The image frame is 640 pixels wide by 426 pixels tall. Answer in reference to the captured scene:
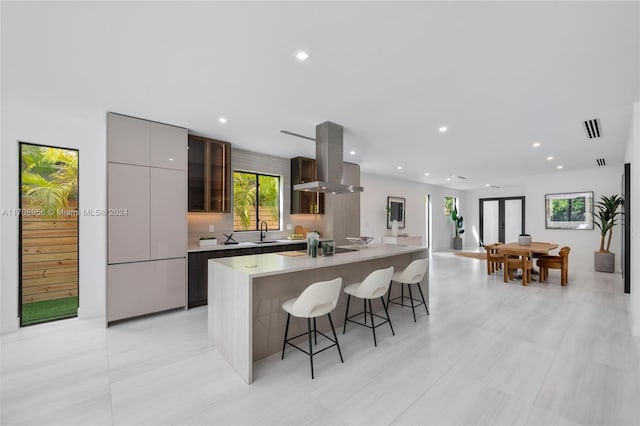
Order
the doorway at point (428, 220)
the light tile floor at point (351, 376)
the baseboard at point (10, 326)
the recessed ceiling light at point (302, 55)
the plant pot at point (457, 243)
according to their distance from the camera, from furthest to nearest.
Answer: the plant pot at point (457, 243)
the doorway at point (428, 220)
the baseboard at point (10, 326)
the recessed ceiling light at point (302, 55)
the light tile floor at point (351, 376)

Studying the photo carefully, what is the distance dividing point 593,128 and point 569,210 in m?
4.69

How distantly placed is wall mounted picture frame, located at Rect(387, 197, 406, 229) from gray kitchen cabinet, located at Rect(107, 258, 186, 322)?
6.50 meters

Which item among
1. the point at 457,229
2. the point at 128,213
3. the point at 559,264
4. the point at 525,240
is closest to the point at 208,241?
the point at 128,213

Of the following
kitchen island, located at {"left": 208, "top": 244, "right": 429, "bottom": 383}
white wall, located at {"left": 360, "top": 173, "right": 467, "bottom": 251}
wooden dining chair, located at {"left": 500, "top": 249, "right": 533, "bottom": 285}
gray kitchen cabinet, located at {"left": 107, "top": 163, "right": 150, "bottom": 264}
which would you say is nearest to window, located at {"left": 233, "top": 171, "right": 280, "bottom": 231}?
gray kitchen cabinet, located at {"left": 107, "top": 163, "right": 150, "bottom": 264}

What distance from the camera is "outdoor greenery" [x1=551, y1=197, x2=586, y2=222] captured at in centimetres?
753

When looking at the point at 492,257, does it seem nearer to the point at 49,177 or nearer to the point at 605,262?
the point at 605,262

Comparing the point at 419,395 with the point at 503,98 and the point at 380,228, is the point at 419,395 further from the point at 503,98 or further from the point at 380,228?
the point at 380,228

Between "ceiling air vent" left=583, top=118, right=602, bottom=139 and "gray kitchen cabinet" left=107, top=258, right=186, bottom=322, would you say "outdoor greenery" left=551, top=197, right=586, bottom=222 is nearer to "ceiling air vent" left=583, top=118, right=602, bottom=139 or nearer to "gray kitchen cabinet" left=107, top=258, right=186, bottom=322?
"ceiling air vent" left=583, top=118, right=602, bottom=139

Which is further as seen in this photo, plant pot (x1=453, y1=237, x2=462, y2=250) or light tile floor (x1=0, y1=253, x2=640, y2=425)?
plant pot (x1=453, y1=237, x2=462, y2=250)

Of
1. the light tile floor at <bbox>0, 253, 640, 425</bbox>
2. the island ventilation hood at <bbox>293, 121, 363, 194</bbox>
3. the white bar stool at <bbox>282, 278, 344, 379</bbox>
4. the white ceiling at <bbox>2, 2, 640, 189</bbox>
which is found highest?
the white ceiling at <bbox>2, 2, 640, 189</bbox>

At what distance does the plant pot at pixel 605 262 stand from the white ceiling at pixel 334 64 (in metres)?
3.90

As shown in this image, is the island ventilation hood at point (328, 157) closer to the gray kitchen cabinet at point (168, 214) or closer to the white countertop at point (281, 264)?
the white countertop at point (281, 264)

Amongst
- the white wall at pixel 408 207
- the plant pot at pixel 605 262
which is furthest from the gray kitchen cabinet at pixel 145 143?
the plant pot at pixel 605 262

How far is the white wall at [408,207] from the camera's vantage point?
8461mm
